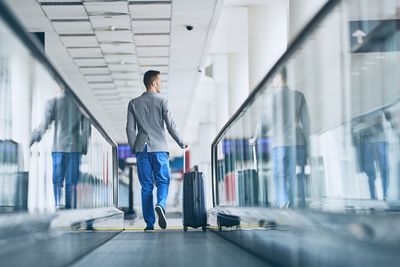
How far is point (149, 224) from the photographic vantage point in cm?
744

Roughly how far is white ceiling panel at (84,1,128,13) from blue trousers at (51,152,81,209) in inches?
263

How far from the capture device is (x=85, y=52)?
1541cm

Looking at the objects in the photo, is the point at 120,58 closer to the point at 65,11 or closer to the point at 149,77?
the point at 65,11

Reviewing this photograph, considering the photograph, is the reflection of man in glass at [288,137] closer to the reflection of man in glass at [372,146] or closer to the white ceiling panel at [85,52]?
the reflection of man in glass at [372,146]

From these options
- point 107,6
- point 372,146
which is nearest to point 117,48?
point 107,6

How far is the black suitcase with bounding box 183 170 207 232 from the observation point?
8055mm

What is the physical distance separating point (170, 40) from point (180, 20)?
1624 millimetres

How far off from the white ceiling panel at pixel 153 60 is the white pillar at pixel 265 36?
2.83 metres

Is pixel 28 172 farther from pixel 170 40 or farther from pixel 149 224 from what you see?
pixel 170 40

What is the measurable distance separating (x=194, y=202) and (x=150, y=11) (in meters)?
5.09

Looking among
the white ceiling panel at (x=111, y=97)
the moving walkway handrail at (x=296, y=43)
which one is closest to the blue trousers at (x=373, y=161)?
the moving walkway handrail at (x=296, y=43)

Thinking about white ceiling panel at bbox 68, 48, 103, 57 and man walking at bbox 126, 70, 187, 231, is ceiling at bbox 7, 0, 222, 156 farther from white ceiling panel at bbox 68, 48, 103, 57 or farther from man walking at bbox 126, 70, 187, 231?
man walking at bbox 126, 70, 187, 231

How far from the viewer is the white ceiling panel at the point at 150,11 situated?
11.9m

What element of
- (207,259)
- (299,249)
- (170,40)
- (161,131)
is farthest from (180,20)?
(299,249)
